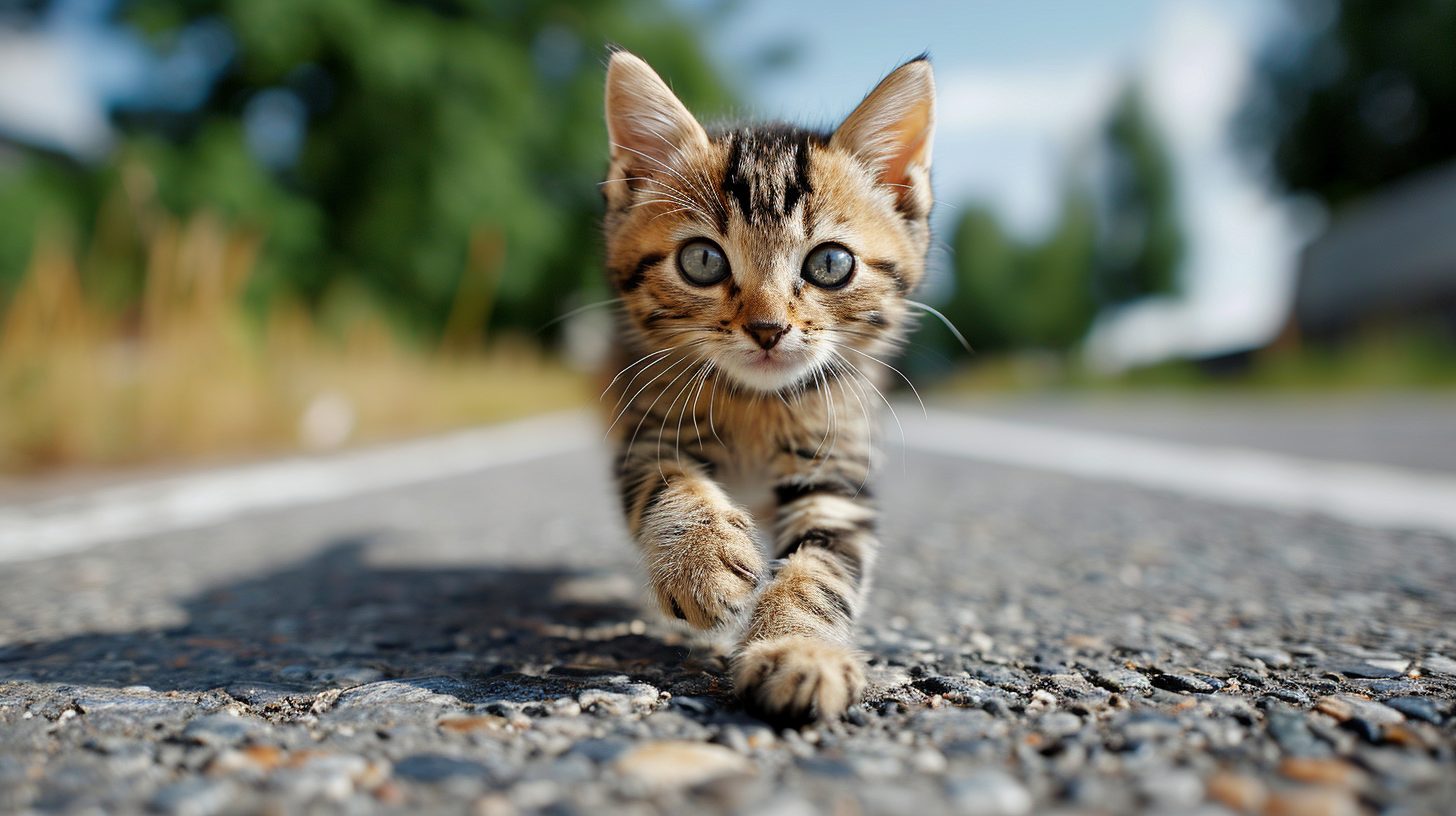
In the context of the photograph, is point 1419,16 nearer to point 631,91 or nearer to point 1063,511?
point 1063,511

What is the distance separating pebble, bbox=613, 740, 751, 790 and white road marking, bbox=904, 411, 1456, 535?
7.79ft

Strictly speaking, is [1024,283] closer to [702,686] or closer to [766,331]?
[766,331]

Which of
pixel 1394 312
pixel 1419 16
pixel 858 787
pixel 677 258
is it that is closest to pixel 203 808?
pixel 858 787

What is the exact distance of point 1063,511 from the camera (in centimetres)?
290

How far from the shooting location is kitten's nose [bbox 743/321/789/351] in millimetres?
1562

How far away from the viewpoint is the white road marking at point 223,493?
2.52 m

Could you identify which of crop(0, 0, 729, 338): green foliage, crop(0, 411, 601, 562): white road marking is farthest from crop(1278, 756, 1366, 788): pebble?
crop(0, 0, 729, 338): green foliage

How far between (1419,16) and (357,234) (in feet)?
65.5

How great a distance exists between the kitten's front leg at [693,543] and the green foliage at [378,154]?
708 cm

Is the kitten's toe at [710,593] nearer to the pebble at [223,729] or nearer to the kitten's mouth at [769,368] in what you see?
the kitten's mouth at [769,368]

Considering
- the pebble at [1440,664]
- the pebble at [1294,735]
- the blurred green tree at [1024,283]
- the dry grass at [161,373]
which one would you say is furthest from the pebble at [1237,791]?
the blurred green tree at [1024,283]

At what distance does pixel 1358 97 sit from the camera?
56.4ft

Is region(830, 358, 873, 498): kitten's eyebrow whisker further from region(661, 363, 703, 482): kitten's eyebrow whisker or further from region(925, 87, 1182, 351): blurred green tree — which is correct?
region(925, 87, 1182, 351): blurred green tree

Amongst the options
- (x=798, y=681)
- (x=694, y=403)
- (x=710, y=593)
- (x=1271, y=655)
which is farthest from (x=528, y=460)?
(x=1271, y=655)
